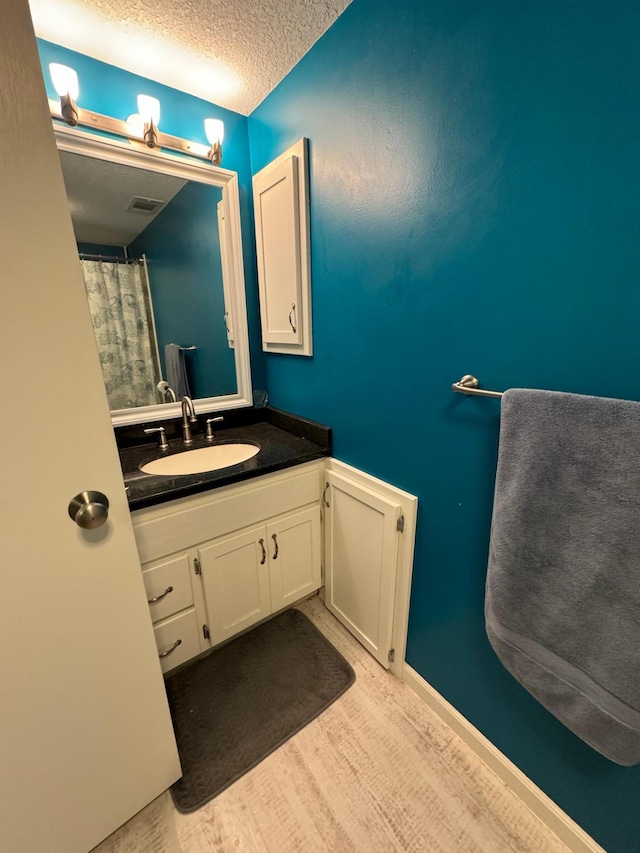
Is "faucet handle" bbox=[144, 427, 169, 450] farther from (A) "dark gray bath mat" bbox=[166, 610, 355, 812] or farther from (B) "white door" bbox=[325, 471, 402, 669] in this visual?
(A) "dark gray bath mat" bbox=[166, 610, 355, 812]

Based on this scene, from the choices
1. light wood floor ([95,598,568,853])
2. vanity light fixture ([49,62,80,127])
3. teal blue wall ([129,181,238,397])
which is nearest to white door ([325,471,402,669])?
light wood floor ([95,598,568,853])

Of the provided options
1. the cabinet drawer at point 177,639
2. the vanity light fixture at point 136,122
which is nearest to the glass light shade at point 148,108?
the vanity light fixture at point 136,122

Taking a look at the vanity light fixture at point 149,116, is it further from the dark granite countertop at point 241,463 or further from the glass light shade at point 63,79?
the dark granite countertop at point 241,463

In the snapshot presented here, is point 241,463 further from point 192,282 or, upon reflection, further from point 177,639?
point 192,282

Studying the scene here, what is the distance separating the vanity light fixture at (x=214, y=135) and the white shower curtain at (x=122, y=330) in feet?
1.93

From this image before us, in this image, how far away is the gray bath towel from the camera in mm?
628

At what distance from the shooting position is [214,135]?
1437 mm

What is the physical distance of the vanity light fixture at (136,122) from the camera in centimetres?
112

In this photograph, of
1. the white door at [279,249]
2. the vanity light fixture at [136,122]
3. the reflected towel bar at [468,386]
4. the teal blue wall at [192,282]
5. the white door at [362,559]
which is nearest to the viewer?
the reflected towel bar at [468,386]

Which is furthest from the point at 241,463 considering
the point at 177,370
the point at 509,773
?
the point at 509,773

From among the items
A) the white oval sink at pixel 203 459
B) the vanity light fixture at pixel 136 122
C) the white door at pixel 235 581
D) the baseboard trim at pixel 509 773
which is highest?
the vanity light fixture at pixel 136 122

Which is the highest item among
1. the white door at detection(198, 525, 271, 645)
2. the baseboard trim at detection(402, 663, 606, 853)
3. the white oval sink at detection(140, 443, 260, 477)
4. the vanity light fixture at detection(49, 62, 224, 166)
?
the vanity light fixture at detection(49, 62, 224, 166)

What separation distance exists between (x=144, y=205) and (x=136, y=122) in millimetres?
275

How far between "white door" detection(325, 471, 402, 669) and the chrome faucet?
2.28 ft
